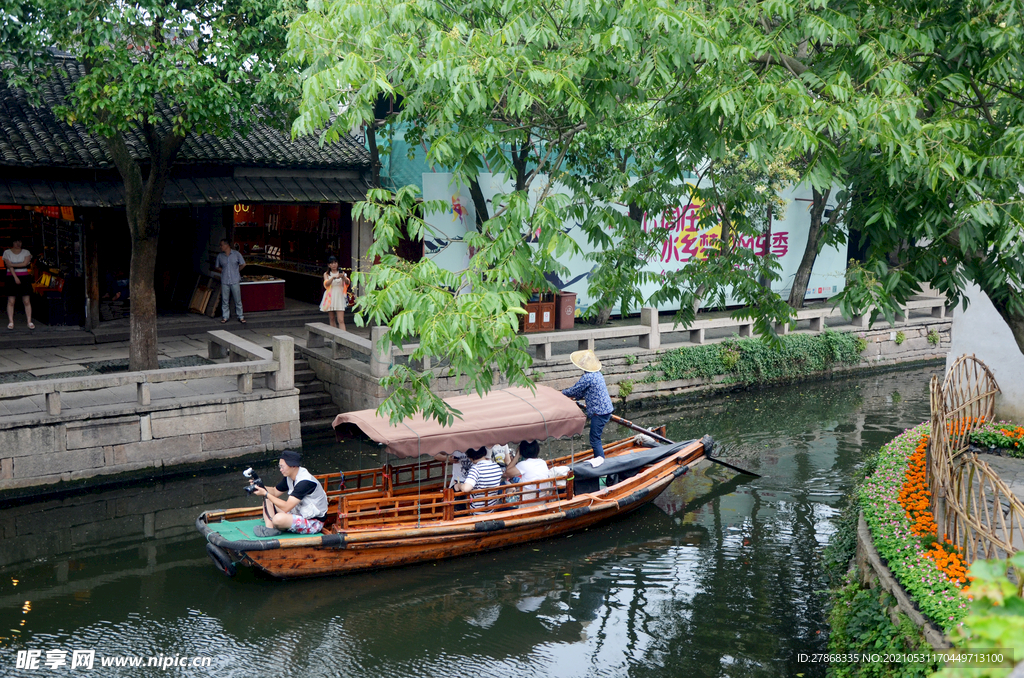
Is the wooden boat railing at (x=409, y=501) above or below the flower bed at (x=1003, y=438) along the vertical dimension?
below

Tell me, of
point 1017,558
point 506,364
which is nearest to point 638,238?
point 506,364

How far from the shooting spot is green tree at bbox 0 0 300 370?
36.9 feet

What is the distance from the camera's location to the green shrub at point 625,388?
55.2 ft

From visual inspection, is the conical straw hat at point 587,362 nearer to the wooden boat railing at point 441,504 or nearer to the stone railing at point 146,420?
the wooden boat railing at point 441,504

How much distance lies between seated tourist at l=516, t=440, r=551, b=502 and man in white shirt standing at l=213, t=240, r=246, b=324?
32.7ft

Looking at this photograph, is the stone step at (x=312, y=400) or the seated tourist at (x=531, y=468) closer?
the seated tourist at (x=531, y=468)

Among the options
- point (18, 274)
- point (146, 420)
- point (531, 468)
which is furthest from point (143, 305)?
point (531, 468)

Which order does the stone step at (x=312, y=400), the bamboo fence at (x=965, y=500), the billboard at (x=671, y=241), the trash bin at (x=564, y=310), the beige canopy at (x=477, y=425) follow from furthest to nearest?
the trash bin at (x=564, y=310)
the billboard at (x=671, y=241)
the stone step at (x=312, y=400)
the beige canopy at (x=477, y=425)
the bamboo fence at (x=965, y=500)

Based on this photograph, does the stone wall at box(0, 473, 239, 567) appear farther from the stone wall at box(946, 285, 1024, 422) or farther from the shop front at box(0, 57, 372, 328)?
the stone wall at box(946, 285, 1024, 422)

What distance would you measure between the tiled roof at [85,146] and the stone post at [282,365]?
3477 millimetres

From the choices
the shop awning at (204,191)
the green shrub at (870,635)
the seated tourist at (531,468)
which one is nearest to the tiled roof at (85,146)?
the shop awning at (204,191)

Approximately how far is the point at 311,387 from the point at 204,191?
4.50 metres

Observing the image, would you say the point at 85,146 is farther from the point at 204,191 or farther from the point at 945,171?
the point at 945,171

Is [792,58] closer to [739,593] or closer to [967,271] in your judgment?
[967,271]
